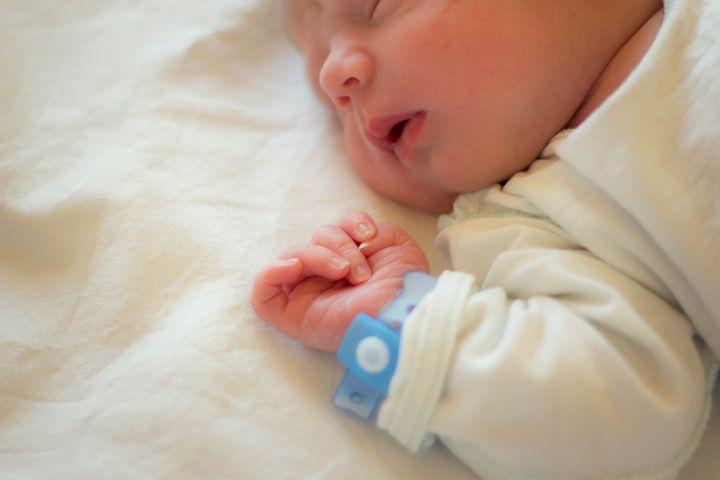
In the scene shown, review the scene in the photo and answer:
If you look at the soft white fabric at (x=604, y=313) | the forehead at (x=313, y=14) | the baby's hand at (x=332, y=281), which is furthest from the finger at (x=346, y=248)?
the forehead at (x=313, y=14)

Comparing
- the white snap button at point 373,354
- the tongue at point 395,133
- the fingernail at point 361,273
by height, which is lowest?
the fingernail at point 361,273

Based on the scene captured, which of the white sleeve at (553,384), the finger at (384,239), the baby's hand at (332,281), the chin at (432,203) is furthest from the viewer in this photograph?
the chin at (432,203)

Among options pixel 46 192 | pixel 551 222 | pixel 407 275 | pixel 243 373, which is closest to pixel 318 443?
pixel 243 373

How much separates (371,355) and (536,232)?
0.28 meters

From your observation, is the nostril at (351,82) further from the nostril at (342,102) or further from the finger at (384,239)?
the finger at (384,239)

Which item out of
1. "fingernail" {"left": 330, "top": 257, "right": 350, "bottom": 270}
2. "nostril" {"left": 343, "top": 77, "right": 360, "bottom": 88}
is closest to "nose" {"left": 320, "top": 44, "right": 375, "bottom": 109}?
"nostril" {"left": 343, "top": 77, "right": 360, "bottom": 88}

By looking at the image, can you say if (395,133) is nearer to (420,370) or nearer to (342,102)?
(342,102)

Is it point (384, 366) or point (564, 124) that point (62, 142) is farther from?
point (564, 124)

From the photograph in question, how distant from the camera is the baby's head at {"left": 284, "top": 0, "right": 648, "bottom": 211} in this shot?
89cm

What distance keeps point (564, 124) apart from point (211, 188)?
0.52 meters

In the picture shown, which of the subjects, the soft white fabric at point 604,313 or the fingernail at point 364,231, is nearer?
the soft white fabric at point 604,313

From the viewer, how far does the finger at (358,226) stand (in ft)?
3.06

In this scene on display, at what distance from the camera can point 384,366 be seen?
735mm

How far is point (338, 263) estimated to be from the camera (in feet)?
2.84
